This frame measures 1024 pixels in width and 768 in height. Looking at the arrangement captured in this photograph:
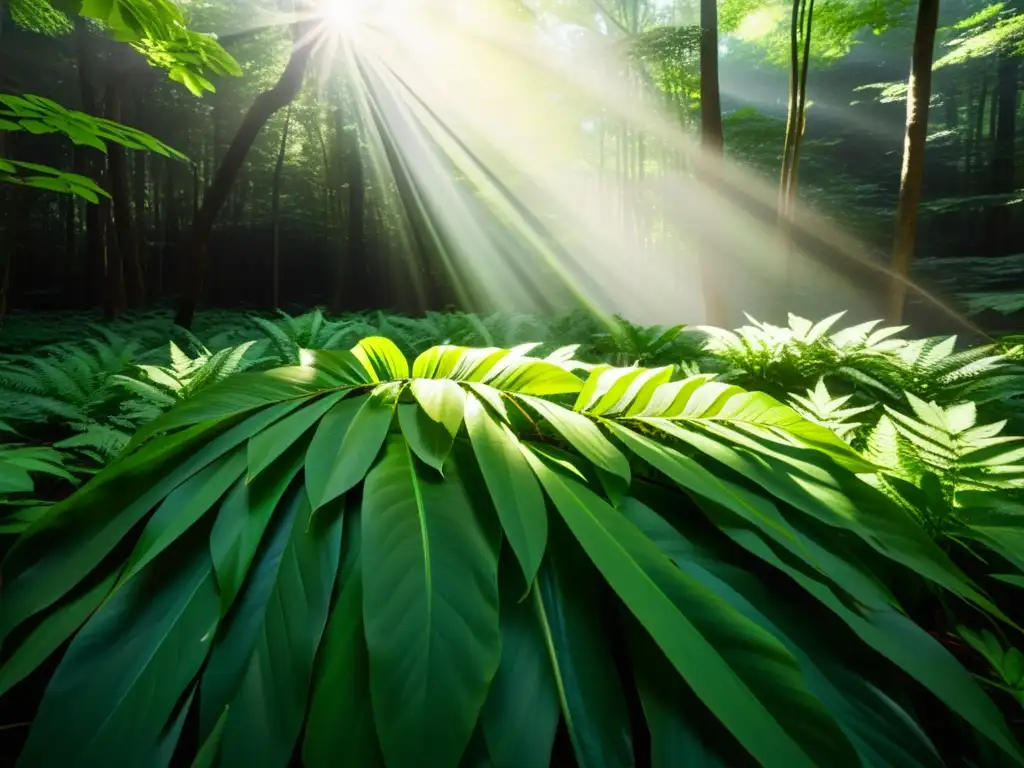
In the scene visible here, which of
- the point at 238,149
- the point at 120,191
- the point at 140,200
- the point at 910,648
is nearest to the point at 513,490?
the point at 910,648

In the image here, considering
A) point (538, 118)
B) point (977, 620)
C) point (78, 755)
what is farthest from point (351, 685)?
point (538, 118)

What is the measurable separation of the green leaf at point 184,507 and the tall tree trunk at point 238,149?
5.31 metres

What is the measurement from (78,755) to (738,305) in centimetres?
1642

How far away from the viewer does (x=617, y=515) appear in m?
0.73

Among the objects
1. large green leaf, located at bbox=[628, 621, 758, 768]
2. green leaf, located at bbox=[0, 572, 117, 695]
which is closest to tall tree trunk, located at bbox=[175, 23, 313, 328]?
green leaf, located at bbox=[0, 572, 117, 695]

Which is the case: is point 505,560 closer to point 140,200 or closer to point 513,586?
point 513,586

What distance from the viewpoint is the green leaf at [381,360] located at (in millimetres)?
1231

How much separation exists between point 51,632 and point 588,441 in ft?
2.60

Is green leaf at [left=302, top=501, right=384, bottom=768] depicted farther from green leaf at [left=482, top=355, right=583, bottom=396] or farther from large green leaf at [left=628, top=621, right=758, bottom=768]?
green leaf at [left=482, top=355, right=583, bottom=396]

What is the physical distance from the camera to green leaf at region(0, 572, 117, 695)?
2.05 feet

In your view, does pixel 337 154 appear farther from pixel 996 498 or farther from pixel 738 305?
pixel 996 498

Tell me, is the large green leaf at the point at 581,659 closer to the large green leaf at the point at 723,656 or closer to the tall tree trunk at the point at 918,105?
the large green leaf at the point at 723,656

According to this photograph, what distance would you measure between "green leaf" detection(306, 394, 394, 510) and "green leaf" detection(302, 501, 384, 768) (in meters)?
0.14

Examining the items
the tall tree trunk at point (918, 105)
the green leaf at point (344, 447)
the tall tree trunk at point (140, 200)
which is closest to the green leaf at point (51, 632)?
the green leaf at point (344, 447)
